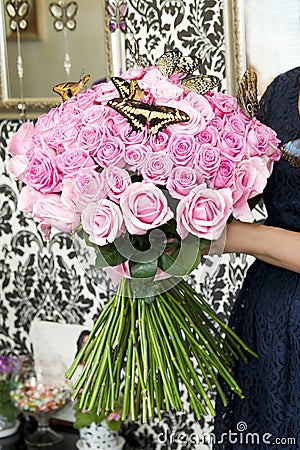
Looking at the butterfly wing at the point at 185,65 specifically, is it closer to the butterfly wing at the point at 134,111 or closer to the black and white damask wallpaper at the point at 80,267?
the butterfly wing at the point at 134,111

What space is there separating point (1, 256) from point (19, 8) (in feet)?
2.71

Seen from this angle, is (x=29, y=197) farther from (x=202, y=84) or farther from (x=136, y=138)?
(x=202, y=84)

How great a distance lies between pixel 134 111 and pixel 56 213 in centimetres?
21

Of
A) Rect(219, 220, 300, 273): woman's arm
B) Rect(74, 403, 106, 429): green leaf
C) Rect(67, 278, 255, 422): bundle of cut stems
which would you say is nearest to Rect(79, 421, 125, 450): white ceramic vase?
Rect(74, 403, 106, 429): green leaf

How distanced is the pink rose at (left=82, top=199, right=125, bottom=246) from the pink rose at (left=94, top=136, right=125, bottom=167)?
0.21 ft

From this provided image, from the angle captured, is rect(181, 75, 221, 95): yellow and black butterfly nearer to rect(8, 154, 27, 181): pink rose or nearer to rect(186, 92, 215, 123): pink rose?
rect(186, 92, 215, 123): pink rose

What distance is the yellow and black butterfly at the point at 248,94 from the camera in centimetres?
151

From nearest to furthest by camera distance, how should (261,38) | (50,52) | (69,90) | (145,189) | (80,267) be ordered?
(145,189) < (69,90) < (261,38) < (80,267) < (50,52)

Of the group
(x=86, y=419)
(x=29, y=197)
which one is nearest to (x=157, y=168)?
(x=29, y=197)

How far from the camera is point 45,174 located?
1.36m

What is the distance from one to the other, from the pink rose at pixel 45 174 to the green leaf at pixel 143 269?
18 cm

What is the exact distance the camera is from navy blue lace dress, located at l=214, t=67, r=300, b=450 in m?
1.55

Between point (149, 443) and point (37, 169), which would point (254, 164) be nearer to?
point (37, 169)

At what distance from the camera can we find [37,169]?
138 centimetres
